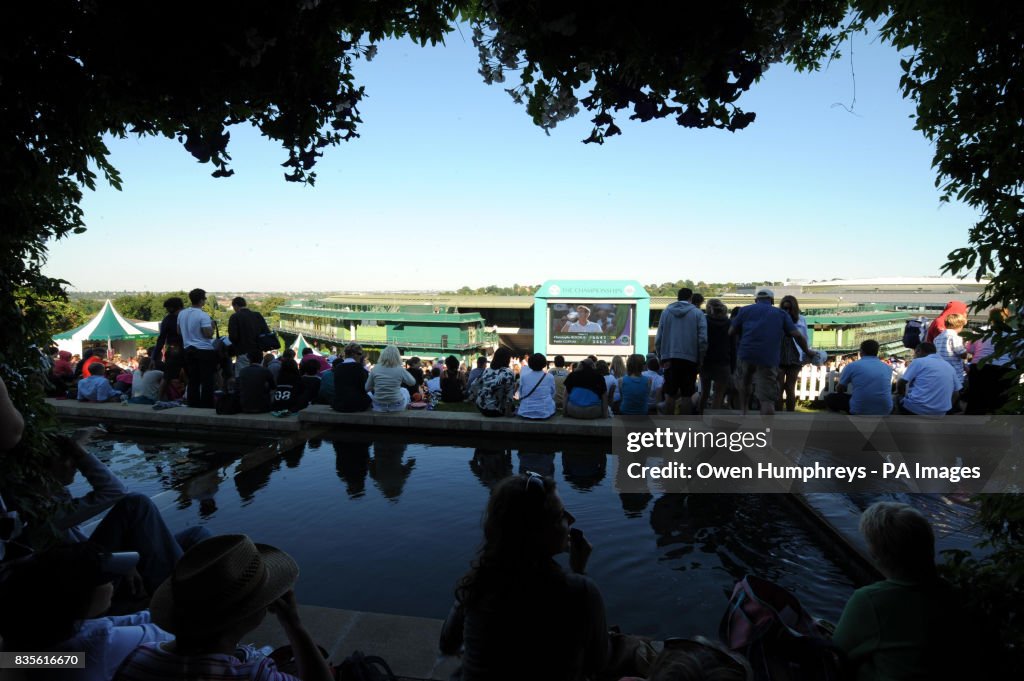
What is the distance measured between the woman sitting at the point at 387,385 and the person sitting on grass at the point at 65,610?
19.3 ft

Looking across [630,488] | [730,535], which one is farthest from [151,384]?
[730,535]

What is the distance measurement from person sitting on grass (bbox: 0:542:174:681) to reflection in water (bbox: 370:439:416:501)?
3.32m

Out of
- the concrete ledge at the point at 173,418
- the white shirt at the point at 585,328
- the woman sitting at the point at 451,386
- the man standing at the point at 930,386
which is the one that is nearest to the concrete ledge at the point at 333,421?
the concrete ledge at the point at 173,418

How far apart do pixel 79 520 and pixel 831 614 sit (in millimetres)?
4624

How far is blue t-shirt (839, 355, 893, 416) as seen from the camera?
22.3 ft

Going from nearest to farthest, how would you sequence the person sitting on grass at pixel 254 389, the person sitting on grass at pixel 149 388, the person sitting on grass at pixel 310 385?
the person sitting on grass at pixel 254 389 < the person sitting on grass at pixel 310 385 < the person sitting on grass at pixel 149 388

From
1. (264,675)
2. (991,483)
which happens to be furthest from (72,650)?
(991,483)

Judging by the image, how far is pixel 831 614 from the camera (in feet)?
11.2

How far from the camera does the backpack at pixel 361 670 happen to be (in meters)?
2.22

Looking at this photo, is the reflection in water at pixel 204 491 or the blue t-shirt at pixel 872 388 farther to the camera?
the blue t-shirt at pixel 872 388

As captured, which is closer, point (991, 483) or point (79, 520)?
point (991, 483)

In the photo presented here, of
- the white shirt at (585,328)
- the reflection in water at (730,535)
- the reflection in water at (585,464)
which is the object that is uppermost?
the reflection in water at (730,535)

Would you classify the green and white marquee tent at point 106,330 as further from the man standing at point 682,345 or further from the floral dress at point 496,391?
the man standing at point 682,345

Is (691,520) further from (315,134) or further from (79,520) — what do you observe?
(79,520)
